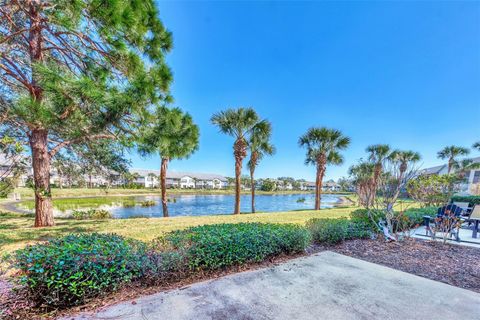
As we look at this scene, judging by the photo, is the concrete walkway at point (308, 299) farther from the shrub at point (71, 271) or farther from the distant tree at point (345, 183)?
the distant tree at point (345, 183)

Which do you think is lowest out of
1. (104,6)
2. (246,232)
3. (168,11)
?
(246,232)

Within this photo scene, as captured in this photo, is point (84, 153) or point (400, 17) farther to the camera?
point (84, 153)

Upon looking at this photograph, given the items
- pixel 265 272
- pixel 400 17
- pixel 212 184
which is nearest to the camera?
pixel 265 272

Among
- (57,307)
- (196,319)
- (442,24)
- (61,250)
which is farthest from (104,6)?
(442,24)

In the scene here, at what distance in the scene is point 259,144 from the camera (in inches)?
617

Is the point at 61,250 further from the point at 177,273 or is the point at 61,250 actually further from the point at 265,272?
the point at 265,272

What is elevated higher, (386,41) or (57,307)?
(386,41)

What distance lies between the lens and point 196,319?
85.7 inches

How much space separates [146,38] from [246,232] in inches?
244

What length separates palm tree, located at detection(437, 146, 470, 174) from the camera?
26862mm

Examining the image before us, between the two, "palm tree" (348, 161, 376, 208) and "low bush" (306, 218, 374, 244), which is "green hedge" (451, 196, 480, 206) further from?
"low bush" (306, 218, 374, 244)

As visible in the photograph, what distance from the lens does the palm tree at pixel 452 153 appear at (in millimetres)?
26862

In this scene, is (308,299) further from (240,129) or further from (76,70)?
(240,129)

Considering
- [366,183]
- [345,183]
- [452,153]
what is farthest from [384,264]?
[452,153]
